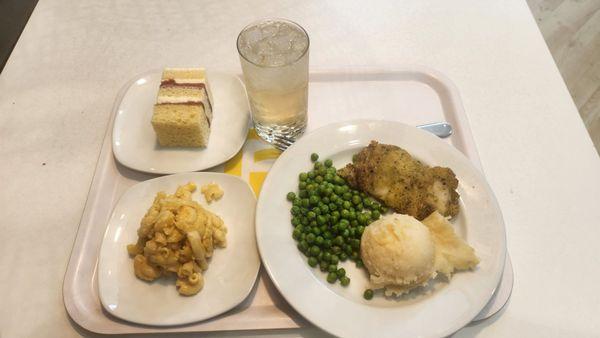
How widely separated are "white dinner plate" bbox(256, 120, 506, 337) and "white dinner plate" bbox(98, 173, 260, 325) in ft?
0.35

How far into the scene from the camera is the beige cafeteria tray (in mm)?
1387

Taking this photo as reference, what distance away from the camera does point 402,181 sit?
162 centimetres

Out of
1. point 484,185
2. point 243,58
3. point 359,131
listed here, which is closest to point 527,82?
point 484,185

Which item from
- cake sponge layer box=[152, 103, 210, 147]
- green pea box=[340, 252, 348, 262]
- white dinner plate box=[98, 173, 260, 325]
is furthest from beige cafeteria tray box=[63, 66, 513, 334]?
green pea box=[340, 252, 348, 262]

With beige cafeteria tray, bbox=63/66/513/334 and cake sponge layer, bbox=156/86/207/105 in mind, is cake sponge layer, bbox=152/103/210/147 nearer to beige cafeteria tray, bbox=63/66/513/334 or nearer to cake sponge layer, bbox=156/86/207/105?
cake sponge layer, bbox=156/86/207/105

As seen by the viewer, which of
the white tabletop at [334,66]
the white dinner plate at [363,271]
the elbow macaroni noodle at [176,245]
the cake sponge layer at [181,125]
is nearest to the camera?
the white dinner plate at [363,271]

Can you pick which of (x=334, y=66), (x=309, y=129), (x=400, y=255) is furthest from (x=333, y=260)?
(x=334, y=66)

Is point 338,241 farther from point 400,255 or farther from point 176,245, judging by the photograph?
point 176,245

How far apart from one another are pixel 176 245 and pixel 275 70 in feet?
2.44

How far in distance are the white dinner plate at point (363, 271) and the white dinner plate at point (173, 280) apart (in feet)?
0.35

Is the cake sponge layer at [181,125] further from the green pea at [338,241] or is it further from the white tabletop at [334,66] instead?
the green pea at [338,241]

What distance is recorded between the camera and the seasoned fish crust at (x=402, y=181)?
1.55 meters

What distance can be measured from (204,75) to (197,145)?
34 cm

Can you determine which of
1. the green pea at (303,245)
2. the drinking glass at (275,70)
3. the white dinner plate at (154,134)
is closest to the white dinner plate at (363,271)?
the green pea at (303,245)
